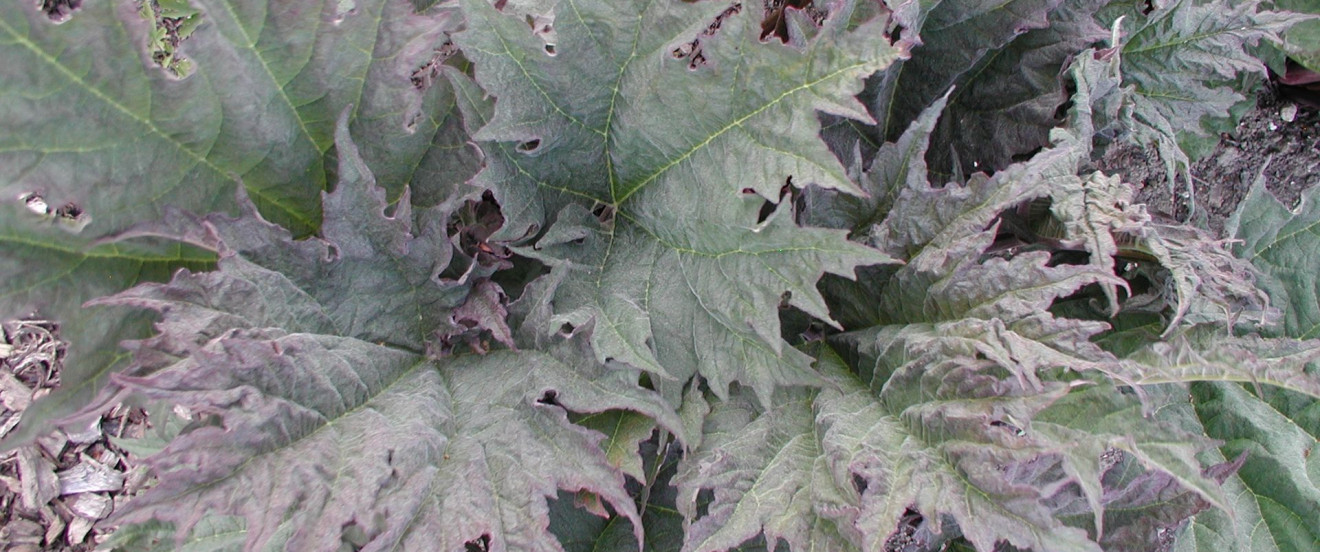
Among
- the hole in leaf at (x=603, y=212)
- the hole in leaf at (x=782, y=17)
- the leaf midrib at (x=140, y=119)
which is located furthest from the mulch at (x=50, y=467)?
the hole in leaf at (x=782, y=17)

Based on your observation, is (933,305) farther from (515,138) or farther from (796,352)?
(515,138)

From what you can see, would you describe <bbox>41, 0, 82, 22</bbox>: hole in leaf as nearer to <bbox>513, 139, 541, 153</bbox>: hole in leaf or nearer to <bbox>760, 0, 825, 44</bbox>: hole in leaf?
<bbox>513, 139, 541, 153</bbox>: hole in leaf

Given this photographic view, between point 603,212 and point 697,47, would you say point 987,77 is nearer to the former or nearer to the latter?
point 697,47

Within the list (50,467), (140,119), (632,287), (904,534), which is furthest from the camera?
(50,467)

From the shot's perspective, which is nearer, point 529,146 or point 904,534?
point 529,146

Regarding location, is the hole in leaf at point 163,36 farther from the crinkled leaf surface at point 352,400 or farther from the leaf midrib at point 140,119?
the crinkled leaf surface at point 352,400

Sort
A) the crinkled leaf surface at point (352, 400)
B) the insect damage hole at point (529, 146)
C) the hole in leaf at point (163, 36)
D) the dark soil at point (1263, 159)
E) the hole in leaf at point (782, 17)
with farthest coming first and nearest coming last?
the dark soil at point (1263, 159) < the hole in leaf at point (163, 36) < the hole in leaf at point (782, 17) < the insect damage hole at point (529, 146) < the crinkled leaf surface at point (352, 400)

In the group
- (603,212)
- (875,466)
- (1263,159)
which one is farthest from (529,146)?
(1263,159)

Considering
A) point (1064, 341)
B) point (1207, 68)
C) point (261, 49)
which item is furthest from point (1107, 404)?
point (261, 49)

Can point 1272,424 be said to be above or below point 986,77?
below
